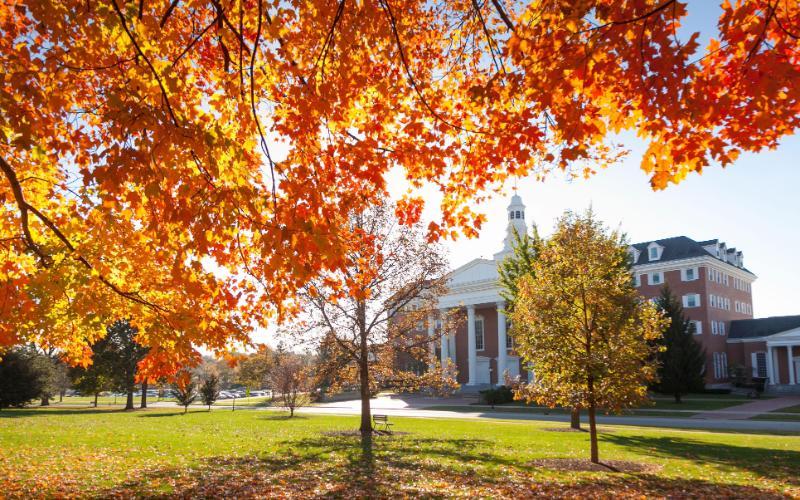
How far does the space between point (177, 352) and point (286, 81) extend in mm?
4916

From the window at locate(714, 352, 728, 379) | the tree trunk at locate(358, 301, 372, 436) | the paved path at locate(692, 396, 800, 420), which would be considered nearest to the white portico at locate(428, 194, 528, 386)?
the window at locate(714, 352, 728, 379)

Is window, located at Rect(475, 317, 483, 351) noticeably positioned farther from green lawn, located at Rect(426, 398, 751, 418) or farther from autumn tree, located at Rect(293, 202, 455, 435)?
autumn tree, located at Rect(293, 202, 455, 435)

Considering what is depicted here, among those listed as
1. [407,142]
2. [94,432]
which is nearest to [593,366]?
[407,142]

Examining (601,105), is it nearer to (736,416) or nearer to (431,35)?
(431,35)

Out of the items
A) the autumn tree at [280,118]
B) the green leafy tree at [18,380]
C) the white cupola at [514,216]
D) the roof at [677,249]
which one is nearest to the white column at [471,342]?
the white cupola at [514,216]

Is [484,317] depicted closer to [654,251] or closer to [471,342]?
[471,342]

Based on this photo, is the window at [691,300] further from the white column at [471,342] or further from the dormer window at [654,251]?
the white column at [471,342]

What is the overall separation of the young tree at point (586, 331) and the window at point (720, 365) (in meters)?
44.3

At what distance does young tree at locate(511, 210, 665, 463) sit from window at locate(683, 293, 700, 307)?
4288 cm

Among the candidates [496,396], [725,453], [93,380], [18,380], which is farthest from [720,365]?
[18,380]

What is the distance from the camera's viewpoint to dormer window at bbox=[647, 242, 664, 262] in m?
55.0

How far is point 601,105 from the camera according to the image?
6.29 metres

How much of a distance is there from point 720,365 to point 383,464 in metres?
49.9

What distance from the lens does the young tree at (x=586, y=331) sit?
13453mm
